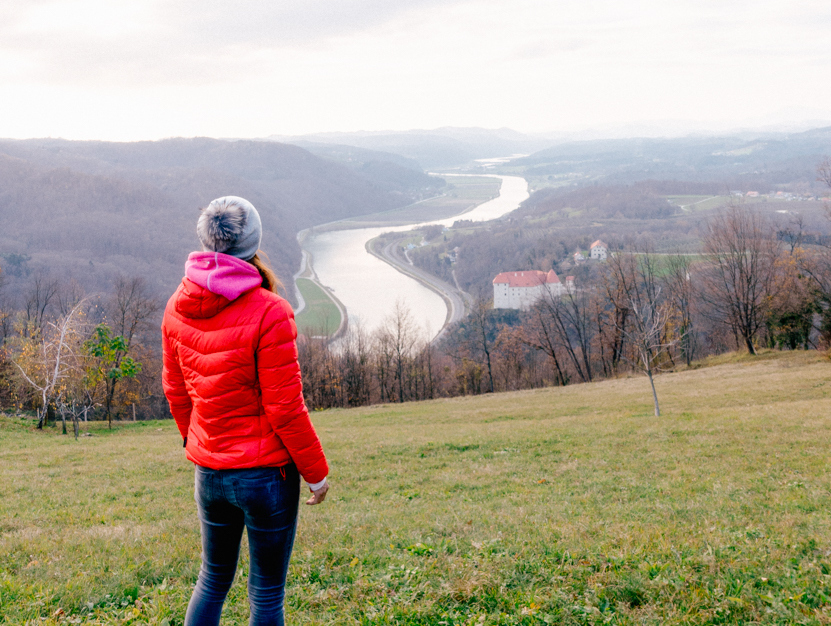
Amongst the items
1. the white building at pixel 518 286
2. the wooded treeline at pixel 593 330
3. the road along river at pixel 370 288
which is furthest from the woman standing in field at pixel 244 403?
the white building at pixel 518 286

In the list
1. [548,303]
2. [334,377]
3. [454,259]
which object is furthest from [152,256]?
[548,303]

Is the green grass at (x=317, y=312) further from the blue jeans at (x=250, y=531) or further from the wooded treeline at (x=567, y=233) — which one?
the blue jeans at (x=250, y=531)

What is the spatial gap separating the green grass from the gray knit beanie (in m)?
65.6

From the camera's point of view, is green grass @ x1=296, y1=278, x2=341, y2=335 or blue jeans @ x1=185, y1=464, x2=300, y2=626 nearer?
blue jeans @ x1=185, y1=464, x2=300, y2=626

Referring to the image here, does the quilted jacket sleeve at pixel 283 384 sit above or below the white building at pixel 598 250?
above

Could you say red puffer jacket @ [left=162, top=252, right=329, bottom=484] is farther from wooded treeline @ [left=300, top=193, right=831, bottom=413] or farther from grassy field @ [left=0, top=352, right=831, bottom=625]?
wooded treeline @ [left=300, top=193, right=831, bottom=413]

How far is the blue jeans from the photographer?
8.79 feet

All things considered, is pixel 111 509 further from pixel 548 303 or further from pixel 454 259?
pixel 454 259

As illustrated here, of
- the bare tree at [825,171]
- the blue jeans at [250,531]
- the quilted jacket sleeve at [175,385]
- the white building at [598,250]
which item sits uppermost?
the bare tree at [825,171]

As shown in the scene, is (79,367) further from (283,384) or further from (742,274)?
(742,274)

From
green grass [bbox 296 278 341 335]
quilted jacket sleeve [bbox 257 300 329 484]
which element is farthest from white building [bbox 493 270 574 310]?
quilted jacket sleeve [bbox 257 300 329 484]

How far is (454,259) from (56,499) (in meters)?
123

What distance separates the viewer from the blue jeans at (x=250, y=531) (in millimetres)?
2678

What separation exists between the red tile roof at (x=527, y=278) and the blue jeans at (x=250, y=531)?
90205 mm
